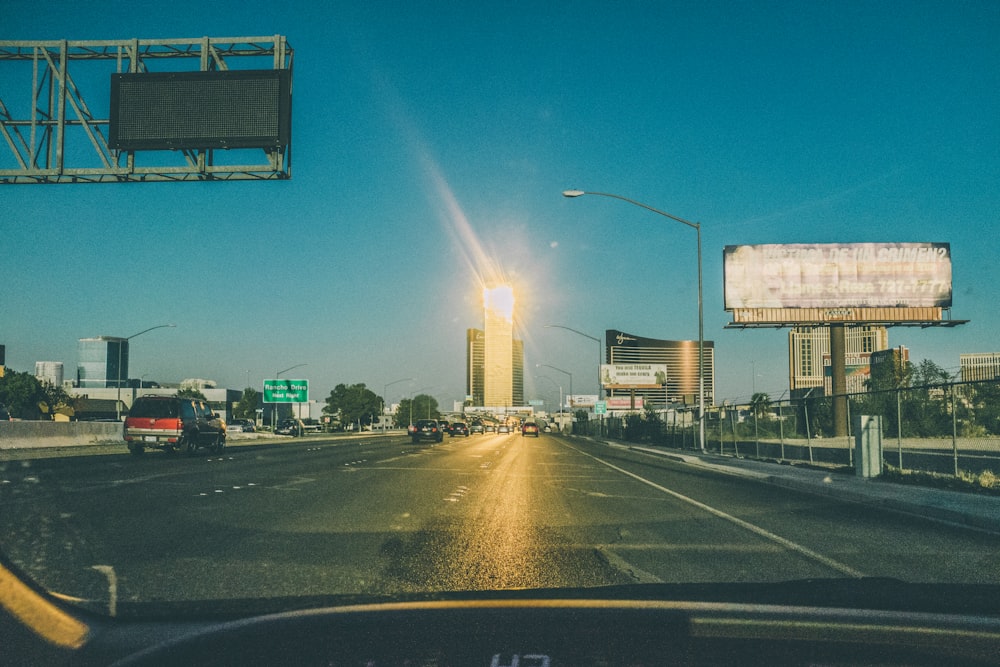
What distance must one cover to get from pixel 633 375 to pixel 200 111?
95693 millimetres

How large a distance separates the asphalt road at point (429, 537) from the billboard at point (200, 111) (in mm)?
8093

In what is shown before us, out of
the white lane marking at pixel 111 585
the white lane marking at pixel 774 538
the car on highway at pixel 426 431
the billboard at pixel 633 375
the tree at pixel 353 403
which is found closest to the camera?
the white lane marking at pixel 111 585

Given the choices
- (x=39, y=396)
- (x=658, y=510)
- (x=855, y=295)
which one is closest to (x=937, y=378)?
(x=855, y=295)

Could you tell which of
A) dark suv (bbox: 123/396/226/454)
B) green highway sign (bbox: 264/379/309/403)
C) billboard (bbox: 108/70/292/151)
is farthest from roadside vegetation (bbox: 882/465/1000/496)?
green highway sign (bbox: 264/379/309/403)

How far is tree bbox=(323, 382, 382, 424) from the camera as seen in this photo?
461 ft

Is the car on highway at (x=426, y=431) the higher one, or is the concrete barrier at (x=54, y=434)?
the concrete barrier at (x=54, y=434)

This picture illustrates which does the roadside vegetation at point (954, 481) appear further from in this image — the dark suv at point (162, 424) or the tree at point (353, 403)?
the tree at point (353, 403)

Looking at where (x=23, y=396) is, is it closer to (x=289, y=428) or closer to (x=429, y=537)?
(x=289, y=428)

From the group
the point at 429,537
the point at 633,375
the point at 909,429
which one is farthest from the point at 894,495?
the point at 633,375

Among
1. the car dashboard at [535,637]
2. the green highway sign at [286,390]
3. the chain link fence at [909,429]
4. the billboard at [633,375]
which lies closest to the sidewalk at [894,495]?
the chain link fence at [909,429]

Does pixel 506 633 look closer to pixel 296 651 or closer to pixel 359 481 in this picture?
pixel 296 651

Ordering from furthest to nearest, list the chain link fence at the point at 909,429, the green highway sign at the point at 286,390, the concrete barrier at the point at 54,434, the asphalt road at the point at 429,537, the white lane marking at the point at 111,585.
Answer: the green highway sign at the point at 286,390 → the concrete barrier at the point at 54,434 → the chain link fence at the point at 909,429 → the asphalt road at the point at 429,537 → the white lane marking at the point at 111,585

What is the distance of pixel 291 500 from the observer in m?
13.1

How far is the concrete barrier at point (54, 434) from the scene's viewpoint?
98.0 feet
